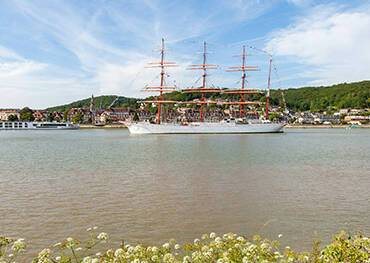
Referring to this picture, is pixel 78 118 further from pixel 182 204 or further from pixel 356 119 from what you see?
pixel 182 204

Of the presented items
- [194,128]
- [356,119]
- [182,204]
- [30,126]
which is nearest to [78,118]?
[30,126]

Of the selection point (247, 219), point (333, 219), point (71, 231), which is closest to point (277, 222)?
point (247, 219)

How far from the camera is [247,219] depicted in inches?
458

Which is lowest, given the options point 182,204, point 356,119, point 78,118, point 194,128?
point 78,118

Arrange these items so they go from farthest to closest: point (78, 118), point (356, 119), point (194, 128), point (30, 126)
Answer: point (356, 119), point (78, 118), point (30, 126), point (194, 128)

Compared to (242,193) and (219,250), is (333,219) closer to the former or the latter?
(242,193)

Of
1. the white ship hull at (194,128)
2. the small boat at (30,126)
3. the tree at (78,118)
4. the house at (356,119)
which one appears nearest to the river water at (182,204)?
the white ship hull at (194,128)

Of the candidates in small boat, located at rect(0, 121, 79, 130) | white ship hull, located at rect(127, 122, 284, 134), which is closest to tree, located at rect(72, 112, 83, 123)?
small boat, located at rect(0, 121, 79, 130)

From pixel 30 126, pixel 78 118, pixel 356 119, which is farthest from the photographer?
pixel 356 119

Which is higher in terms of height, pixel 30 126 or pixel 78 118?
pixel 78 118

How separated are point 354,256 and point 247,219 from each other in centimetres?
691

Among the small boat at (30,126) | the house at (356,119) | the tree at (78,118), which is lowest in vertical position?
the small boat at (30,126)

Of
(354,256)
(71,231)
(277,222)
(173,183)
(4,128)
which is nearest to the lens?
(354,256)

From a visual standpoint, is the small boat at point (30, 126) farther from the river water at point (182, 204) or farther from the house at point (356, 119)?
the house at point (356, 119)
